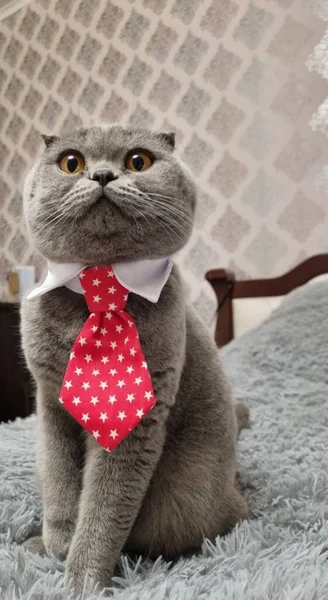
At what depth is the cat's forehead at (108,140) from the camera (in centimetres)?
65

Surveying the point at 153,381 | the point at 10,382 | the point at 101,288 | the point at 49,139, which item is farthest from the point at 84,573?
the point at 10,382

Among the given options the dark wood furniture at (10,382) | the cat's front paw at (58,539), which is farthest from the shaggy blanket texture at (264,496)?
the dark wood furniture at (10,382)

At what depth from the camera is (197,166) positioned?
2.10 metres

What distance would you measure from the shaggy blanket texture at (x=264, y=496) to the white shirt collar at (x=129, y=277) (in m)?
0.34

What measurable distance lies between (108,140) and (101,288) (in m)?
0.19

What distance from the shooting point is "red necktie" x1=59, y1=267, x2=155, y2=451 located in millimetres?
619

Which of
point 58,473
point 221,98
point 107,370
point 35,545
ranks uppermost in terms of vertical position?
point 221,98

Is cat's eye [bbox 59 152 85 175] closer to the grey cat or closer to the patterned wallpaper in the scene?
the grey cat

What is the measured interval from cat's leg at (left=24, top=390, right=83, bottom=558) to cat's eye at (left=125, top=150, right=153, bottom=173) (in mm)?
326

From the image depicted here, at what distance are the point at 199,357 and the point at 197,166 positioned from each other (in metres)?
1.46

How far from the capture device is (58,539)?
2.19ft

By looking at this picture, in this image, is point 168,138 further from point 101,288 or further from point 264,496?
point 264,496

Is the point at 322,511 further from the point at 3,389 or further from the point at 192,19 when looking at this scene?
the point at 192,19

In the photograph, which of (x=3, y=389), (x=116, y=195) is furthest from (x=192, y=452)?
(x=3, y=389)
